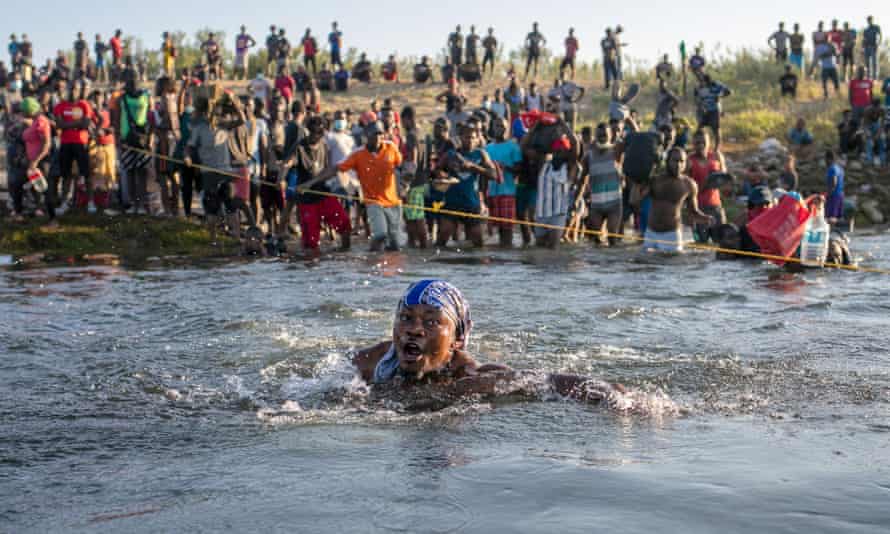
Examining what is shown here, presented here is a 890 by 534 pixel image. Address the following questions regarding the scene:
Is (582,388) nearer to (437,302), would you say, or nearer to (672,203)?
(437,302)

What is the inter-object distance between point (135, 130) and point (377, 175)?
10.9 feet

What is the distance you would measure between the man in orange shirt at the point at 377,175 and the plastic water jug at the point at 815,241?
14.8 ft

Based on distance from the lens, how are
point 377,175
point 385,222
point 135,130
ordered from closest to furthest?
point 377,175, point 385,222, point 135,130

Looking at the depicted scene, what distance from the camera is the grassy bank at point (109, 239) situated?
14.6 m

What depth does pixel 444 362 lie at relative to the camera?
622 centimetres

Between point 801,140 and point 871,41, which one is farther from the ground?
point 871,41

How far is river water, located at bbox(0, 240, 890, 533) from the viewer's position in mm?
4355

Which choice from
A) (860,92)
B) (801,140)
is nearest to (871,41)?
(801,140)

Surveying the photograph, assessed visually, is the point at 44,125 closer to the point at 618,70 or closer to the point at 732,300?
the point at 732,300

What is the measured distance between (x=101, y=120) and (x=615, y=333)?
10.0m

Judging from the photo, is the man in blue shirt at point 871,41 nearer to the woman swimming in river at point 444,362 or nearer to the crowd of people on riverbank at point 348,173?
the crowd of people on riverbank at point 348,173

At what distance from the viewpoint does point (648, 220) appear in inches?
555

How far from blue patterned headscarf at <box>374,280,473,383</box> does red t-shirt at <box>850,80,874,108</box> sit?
2019 centimetres

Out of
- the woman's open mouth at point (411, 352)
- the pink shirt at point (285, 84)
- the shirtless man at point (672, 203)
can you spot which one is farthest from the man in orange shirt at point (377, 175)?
the pink shirt at point (285, 84)
